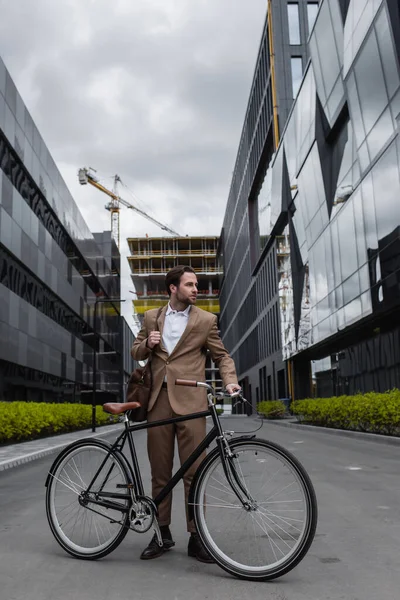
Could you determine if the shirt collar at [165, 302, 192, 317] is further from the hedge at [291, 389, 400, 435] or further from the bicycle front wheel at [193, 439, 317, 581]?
the hedge at [291, 389, 400, 435]

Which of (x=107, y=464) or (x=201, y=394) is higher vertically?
(x=201, y=394)

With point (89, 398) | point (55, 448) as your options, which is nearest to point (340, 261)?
point (55, 448)

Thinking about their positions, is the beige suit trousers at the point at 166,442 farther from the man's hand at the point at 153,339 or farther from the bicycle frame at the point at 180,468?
the man's hand at the point at 153,339

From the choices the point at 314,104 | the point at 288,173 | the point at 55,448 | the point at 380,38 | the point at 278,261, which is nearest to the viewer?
the point at 55,448

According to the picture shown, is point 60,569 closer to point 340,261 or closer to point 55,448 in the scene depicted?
point 55,448

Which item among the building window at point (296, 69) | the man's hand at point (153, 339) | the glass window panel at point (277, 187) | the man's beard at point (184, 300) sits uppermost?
the building window at point (296, 69)

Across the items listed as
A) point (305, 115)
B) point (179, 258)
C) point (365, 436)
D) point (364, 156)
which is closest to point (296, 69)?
point (305, 115)

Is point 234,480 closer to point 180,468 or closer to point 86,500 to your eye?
point 180,468

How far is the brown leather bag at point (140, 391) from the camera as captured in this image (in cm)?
433

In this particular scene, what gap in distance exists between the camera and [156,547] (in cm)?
427

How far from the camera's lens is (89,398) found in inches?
2028

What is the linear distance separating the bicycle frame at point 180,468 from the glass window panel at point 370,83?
18943 mm

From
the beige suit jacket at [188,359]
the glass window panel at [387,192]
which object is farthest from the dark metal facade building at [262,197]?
the beige suit jacket at [188,359]

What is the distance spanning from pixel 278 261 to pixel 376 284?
22.9m
